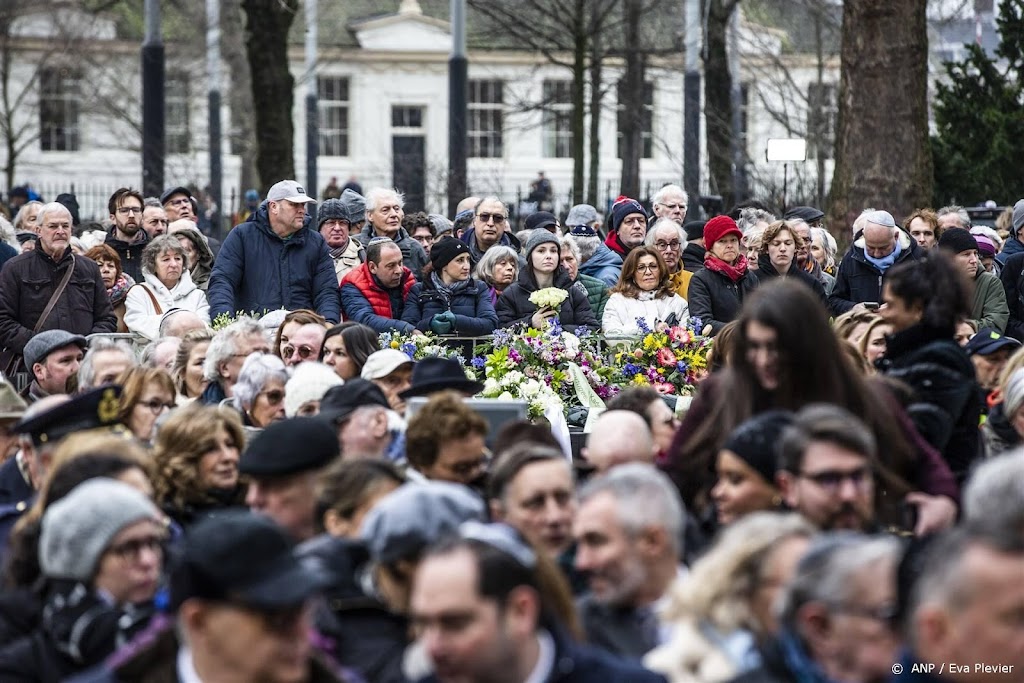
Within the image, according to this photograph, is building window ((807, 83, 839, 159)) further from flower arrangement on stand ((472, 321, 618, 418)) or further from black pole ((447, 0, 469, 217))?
flower arrangement on stand ((472, 321, 618, 418))

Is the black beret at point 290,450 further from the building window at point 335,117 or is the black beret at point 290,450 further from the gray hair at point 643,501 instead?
the building window at point 335,117

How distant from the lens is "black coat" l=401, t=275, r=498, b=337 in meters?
12.6

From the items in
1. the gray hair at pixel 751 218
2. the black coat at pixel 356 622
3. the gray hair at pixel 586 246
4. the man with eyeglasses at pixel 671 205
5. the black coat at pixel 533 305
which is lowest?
→ the black coat at pixel 356 622

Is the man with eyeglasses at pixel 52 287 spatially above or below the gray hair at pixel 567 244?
below

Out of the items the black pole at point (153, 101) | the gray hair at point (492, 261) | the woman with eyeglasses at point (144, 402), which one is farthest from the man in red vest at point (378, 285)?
the black pole at point (153, 101)

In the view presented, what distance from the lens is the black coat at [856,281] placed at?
1355 centimetres

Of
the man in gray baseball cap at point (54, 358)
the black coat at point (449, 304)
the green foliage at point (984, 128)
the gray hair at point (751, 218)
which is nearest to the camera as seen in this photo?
the man in gray baseball cap at point (54, 358)

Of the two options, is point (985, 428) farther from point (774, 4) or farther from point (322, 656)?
point (774, 4)

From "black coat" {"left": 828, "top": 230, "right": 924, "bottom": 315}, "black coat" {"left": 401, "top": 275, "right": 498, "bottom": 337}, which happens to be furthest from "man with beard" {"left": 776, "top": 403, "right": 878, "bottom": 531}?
"black coat" {"left": 828, "top": 230, "right": 924, "bottom": 315}

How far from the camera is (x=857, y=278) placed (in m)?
13.7

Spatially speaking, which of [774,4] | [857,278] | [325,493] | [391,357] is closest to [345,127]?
[774,4]

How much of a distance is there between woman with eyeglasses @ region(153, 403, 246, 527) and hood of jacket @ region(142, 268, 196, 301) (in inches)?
218

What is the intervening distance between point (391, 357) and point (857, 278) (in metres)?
5.15

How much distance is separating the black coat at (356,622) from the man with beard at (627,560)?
558mm
